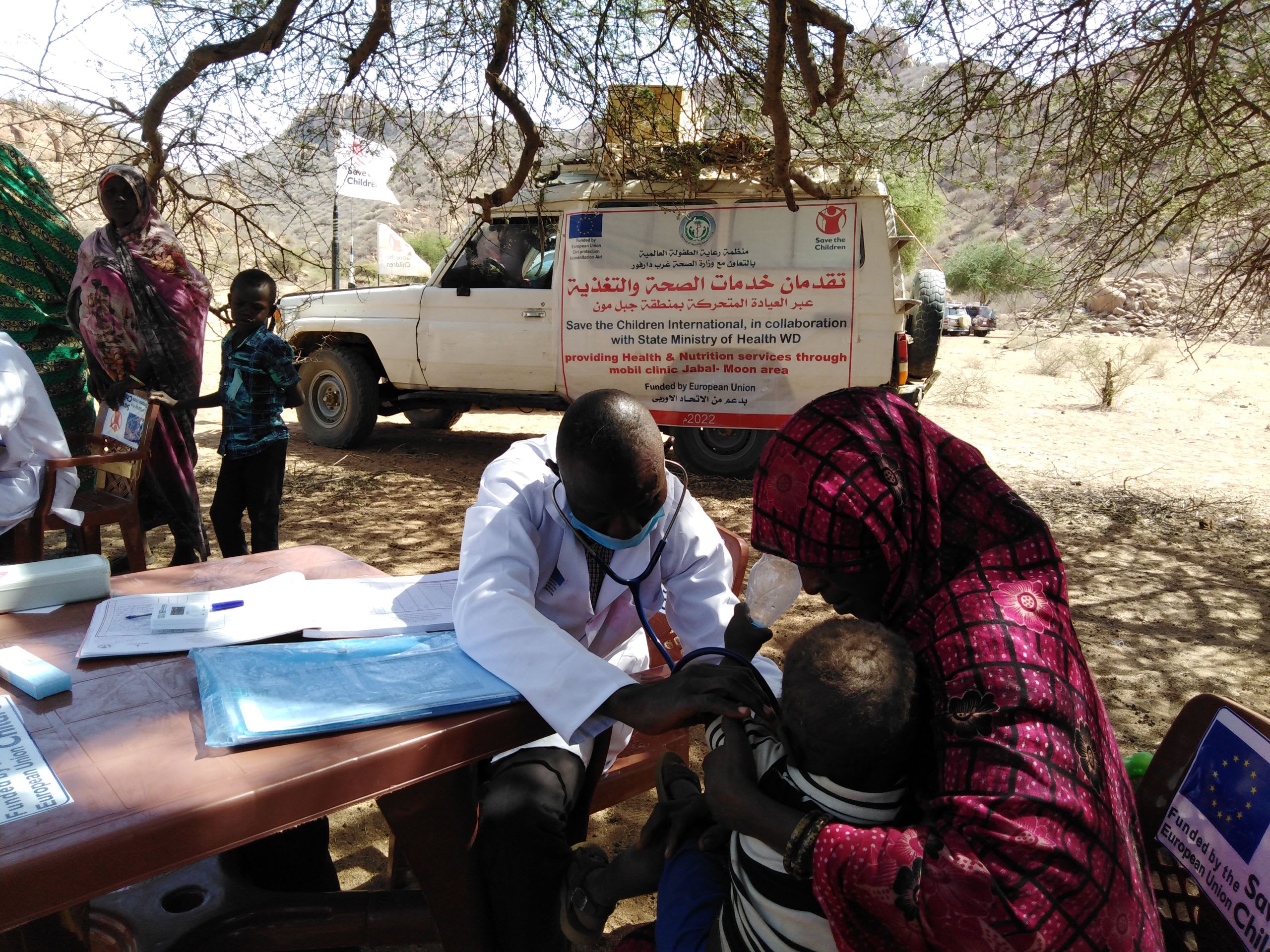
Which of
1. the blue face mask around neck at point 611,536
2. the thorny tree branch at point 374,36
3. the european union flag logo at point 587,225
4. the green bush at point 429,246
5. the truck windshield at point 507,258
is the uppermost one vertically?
the green bush at point 429,246

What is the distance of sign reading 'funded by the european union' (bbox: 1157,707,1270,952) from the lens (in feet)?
4.04

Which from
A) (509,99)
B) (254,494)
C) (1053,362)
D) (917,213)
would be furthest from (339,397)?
(1053,362)

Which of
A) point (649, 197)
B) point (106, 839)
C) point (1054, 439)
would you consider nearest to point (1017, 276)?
point (649, 197)

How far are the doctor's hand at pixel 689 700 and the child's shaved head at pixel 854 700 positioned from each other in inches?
7.6

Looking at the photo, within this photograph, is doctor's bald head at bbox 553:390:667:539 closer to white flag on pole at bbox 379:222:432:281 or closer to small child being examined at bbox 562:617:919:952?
small child being examined at bbox 562:617:919:952

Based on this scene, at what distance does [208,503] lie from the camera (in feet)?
20.2

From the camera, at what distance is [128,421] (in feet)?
12.6

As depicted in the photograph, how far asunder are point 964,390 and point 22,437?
1213 centimetres

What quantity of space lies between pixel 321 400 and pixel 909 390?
5.06 m

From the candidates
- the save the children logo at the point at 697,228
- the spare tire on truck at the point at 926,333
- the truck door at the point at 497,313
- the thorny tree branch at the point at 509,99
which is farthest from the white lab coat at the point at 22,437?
the spare tire on truck at the point at 926,333

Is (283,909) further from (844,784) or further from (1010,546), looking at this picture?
(1010,546)

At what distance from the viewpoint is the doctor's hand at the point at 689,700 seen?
1407mm

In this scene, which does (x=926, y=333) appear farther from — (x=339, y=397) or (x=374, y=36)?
(x=339, y=397)

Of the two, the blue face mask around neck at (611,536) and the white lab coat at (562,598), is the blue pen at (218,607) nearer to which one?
the white lab coat at (562,598)
